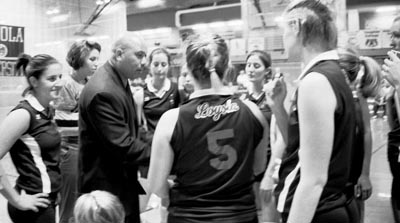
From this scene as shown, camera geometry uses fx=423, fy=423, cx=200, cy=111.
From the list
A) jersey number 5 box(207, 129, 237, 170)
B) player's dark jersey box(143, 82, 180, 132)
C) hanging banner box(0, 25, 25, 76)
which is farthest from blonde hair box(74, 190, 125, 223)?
hanging banner box(0, 25, 25, 76)

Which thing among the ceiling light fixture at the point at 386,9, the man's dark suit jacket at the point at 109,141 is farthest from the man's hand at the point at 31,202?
the ceiling light fixture at the point at 386,9

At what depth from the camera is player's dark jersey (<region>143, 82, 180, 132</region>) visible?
3.58m

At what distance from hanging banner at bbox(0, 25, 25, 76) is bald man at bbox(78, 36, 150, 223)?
3600mm

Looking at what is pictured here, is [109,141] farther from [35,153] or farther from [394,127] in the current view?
[394,127]

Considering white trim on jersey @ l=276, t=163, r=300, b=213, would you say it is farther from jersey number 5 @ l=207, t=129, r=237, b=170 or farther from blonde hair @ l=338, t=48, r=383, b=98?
blonde hair @ l=338, t=48, r=383, b=98

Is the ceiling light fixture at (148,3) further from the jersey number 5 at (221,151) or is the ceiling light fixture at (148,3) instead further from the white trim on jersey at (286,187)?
the white trim on jersey at (286,187)

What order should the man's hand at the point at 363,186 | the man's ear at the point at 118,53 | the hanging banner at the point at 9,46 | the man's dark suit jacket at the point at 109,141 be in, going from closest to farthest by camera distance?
the man's dark suit jacket at the point at 109,141
the man's ear at the point at 118,53
the man's hand at the point at 363,186
the hanging banner at the point at 9,46

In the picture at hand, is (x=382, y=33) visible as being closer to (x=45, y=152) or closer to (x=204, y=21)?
(x=204, y=21)

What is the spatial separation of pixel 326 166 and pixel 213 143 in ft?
1.54

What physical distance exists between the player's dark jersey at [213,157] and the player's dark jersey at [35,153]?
789mm

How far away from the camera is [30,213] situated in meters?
2.07

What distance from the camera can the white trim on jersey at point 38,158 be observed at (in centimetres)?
207

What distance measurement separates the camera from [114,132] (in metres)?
1.86

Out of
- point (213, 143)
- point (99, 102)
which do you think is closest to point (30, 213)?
point (99, 102)
